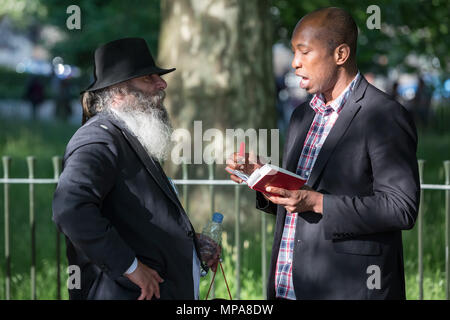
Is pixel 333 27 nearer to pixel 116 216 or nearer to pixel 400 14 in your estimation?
pixel 116 216

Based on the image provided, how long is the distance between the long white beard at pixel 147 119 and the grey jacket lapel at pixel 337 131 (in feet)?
2.45

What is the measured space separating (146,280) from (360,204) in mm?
961

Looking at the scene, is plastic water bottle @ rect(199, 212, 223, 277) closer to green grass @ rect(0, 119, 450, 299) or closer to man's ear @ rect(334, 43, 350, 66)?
man's ear @ rect(334, 43, 350, 66)

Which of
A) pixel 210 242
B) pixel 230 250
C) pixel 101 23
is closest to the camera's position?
pixel 210 242

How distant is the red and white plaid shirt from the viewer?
120 inches

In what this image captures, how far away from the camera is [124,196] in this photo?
9.43ft

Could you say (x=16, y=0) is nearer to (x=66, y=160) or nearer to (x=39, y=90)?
(x=39, y=90)

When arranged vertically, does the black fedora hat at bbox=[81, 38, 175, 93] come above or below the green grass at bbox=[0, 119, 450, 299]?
above

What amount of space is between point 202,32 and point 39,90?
20.1m

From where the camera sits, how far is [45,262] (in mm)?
6227

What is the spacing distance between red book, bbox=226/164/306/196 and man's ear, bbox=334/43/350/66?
1.91 ft

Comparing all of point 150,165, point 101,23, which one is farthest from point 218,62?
point 101,23

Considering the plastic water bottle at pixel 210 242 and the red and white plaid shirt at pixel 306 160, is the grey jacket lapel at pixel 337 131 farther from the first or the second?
the plastic water bottle at pixel 210 242

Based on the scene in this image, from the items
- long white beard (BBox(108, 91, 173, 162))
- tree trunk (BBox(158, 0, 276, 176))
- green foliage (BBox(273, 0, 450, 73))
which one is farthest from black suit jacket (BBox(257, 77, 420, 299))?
green foliage (BBox(273, 0, 450, 73))
